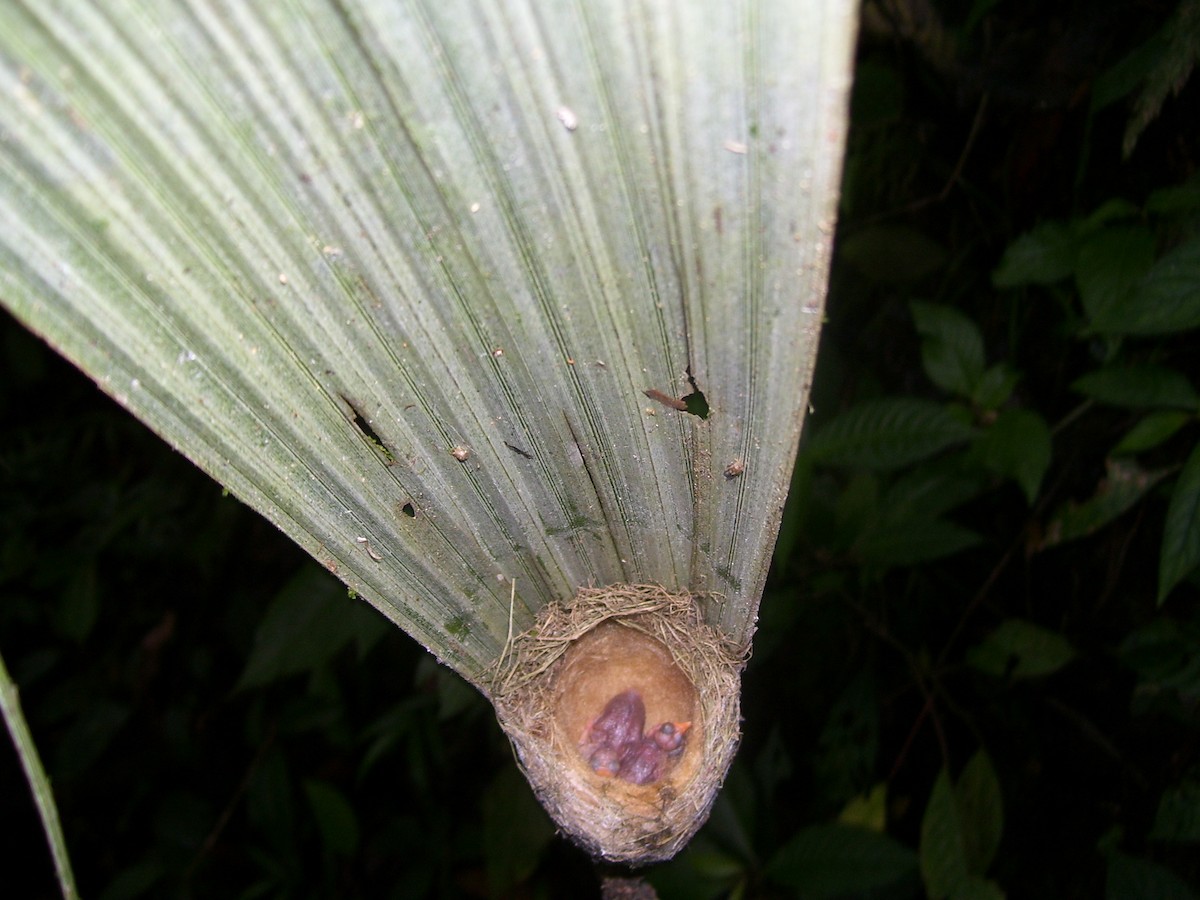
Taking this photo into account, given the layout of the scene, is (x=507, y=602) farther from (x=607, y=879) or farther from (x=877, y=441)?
(x=877, y=441)

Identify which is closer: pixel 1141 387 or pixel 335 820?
pixel 1141 387

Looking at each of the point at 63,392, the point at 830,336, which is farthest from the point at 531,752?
the point at 63,392

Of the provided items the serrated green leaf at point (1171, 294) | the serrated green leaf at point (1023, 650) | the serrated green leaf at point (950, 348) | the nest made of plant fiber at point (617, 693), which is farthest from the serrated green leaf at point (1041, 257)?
the nest made of plant fiber at point (617, 693)

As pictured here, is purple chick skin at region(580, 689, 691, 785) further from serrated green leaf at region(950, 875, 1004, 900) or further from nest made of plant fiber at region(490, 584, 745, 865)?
serrated green leaf at region(950, 875, 1004, 900)

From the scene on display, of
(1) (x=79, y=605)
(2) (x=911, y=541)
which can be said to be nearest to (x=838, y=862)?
(2) (x=911, y=541)

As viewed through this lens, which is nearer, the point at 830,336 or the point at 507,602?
the point at 507,602

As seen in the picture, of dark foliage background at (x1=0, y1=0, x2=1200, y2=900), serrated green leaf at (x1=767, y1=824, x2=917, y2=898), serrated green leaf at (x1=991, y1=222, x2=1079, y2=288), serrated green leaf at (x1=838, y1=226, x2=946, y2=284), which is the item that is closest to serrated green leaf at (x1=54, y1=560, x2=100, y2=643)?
dark foliage background at (x1=0, y1=0, x2=1200, y2=900)

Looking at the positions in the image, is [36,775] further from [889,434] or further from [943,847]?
[943,847]

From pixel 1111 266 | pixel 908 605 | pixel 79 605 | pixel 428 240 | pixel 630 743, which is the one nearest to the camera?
pixel 428 240
